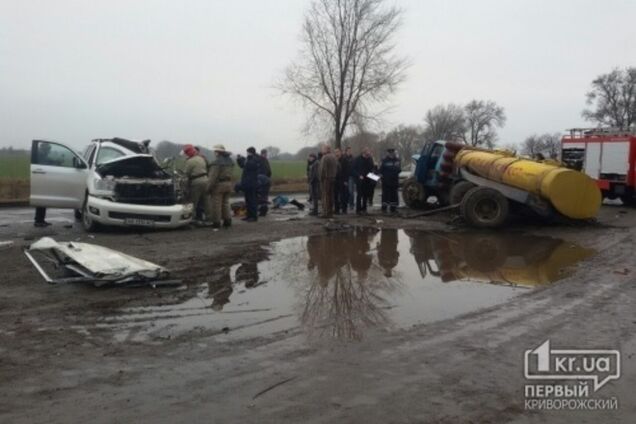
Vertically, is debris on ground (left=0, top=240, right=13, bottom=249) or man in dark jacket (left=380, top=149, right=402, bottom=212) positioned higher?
man in dark jacket (left=380, top=149, right=402, bottom=212)

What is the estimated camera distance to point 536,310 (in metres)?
6.34

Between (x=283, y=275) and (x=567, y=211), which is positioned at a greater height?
(x=567, y=211)

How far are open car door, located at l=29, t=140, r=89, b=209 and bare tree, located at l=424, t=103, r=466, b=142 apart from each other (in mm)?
60973

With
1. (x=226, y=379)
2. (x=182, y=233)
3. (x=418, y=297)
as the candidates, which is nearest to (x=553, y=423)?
(x=226, y=379)

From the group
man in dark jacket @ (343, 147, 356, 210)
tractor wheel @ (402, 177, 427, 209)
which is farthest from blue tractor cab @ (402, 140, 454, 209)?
man in dark jacket @ (343, 147, 356, 210)

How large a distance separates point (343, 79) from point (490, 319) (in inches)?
1050

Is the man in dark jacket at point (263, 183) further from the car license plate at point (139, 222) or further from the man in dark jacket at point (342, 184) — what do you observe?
the car license plate at point (139, 222)

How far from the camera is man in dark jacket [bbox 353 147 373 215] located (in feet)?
51.9

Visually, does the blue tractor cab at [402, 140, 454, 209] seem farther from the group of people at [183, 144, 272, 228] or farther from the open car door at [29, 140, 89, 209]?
the open car door at [29, 140, 89, 209]

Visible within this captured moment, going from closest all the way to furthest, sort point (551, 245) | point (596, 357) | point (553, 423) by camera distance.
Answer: point (553, 423) → point (596, 357) → point (551, 245)

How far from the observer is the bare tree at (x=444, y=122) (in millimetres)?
72438

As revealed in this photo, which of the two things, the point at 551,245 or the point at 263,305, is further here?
the point at 551,245

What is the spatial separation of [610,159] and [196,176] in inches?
554

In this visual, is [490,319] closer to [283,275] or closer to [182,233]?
[283,275]
